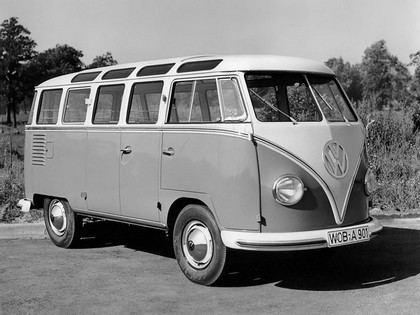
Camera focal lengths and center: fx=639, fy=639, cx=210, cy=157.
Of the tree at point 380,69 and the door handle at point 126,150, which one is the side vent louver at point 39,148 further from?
the tree at point 380,69

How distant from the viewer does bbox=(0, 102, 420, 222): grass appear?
10.6 meters

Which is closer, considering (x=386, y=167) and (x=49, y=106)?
(x=49, y=106)

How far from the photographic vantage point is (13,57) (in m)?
76.6

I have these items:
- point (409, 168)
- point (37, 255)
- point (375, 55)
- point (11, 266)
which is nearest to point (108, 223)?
point (37, 255)

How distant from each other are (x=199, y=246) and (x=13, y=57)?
246ft

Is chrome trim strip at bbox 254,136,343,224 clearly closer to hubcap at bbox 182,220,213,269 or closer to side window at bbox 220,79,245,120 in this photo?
side window at bbox 220,79,245,120

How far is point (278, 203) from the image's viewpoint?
6.08m

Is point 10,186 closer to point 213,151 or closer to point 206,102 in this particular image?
point 206,102

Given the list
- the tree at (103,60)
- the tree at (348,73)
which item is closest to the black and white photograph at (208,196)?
the tree at (103,60)

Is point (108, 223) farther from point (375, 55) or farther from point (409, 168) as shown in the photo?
point (375, 55)

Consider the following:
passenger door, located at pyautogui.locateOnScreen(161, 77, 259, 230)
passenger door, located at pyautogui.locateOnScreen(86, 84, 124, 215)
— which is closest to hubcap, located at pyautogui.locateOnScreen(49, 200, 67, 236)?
passenger door, located at pyautogui.locateOnScreen(86, 84, 124, 215)

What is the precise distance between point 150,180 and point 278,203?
1739mm

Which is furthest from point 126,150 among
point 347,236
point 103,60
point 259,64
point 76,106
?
point 103,60

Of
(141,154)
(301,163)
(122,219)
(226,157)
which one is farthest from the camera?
(122,219)
